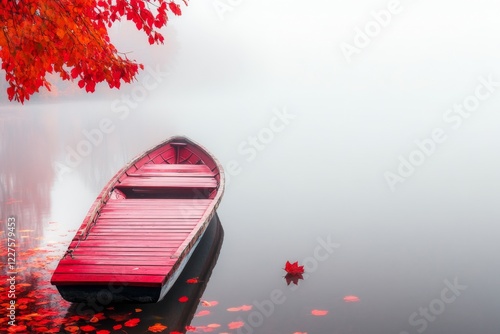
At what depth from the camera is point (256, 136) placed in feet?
101

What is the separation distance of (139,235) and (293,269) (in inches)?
108

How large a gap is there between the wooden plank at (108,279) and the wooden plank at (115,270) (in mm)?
85

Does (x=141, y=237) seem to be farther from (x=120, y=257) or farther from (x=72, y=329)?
(x=72, y=329)

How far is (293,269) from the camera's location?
9.48 m

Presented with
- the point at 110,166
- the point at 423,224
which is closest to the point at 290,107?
the point at 110,166

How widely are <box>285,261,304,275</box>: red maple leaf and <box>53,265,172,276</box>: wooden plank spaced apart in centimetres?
279

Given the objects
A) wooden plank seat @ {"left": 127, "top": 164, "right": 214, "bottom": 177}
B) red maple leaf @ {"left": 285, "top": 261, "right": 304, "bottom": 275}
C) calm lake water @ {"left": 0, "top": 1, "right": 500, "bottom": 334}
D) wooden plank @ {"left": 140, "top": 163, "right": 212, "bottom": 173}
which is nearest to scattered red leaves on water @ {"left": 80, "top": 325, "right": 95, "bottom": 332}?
calm lake water @ {"left": 0, "top": 1, "right": 500, "bottom": 334}

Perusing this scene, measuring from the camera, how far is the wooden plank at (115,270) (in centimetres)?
714

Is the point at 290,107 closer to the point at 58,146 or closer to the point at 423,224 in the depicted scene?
the point at 58,146

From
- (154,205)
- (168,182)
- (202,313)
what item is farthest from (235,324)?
(168,182)

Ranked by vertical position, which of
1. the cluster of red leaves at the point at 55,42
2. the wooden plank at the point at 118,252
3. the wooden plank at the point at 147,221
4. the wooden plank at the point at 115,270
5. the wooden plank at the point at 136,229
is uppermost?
the cluster of red leaves at the point at 55,42

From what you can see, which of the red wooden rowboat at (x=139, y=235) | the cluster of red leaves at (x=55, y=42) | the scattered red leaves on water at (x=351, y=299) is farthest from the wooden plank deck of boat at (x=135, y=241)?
the scattered red leaves on water at (x=351, y=299)

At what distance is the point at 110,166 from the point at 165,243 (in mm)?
14428

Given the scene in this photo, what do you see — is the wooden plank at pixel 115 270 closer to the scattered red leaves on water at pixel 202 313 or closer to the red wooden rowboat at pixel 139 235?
the red wooden rowboat at pixel 139 235
